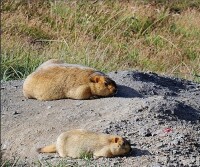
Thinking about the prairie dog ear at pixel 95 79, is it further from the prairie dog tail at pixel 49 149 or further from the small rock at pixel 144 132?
the prairie dog tail at pixel 49 149

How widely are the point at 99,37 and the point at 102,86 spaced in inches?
213

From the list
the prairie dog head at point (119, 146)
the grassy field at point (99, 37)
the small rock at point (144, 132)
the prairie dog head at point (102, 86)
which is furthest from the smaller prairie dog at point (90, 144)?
the grassy field at point (99, 37)

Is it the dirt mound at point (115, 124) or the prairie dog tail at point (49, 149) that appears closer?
the dirt mound at point (115, 124)

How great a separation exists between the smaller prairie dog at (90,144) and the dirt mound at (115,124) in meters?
0.06

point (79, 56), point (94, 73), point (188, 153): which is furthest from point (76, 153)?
point (79, 56)

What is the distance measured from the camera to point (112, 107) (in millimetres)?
5836

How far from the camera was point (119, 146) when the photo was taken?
4.72 m

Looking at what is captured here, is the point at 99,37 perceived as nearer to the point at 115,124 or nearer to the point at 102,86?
the point at 102,86

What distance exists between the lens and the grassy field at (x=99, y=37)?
8836mm

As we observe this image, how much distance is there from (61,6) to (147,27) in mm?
1722

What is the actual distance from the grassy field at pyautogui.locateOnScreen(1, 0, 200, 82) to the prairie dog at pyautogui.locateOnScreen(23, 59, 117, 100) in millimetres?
1248

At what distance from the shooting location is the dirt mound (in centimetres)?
483

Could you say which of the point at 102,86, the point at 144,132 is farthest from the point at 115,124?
the point at 102,86

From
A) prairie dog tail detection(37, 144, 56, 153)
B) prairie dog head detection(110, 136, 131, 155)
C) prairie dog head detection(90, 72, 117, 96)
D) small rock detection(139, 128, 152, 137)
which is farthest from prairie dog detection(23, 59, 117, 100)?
prairie dog head detection(110, 136, 131, 155)
